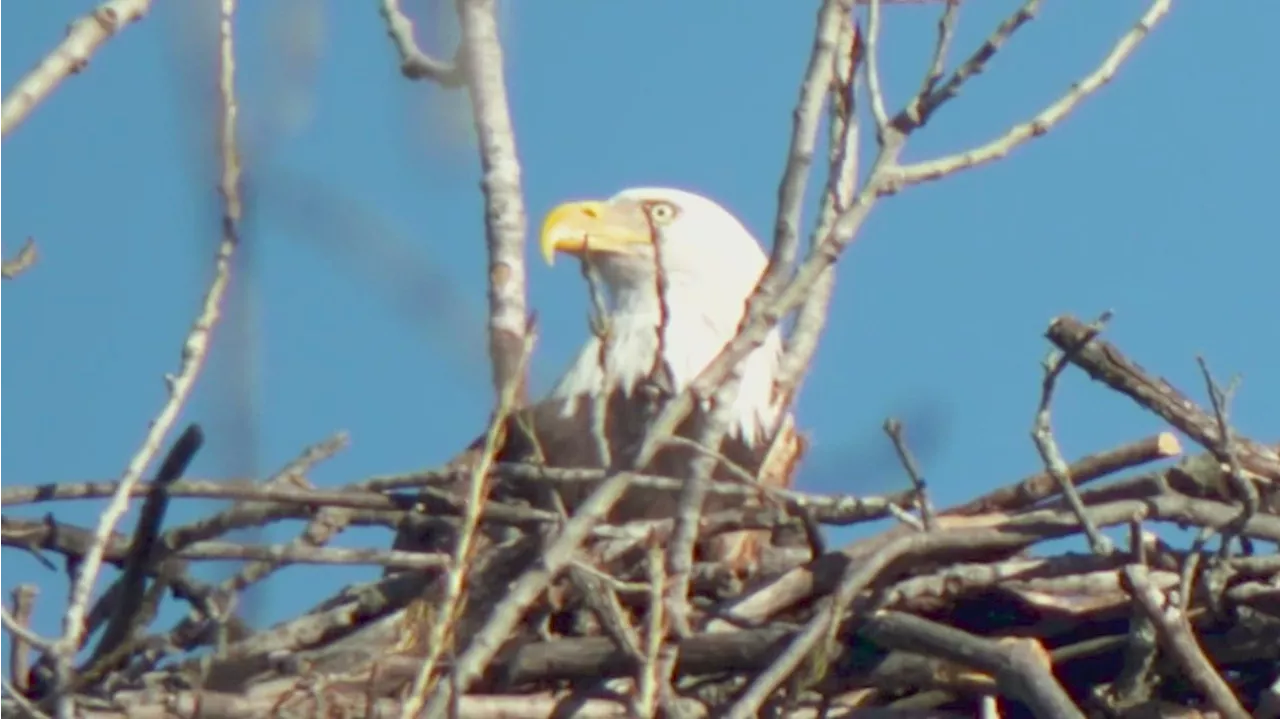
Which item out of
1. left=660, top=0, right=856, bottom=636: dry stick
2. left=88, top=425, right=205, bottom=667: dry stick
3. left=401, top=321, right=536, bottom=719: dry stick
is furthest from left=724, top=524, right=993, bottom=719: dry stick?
left=88, top=425, right=205, bottom=667: dry stick

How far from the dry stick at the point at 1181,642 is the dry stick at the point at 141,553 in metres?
1.49

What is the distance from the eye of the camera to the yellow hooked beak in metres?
6.18

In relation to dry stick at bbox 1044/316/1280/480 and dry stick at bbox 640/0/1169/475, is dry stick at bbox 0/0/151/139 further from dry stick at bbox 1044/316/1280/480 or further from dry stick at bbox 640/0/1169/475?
dry stick at bbox 1044/316/1280/480

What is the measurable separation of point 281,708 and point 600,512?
83 centimetres

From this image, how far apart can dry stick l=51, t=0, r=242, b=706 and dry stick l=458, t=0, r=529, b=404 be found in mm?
821

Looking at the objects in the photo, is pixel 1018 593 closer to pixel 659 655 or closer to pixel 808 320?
pixel 659 655

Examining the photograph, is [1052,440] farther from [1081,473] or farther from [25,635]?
[25,635]

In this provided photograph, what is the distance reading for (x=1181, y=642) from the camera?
376 cm

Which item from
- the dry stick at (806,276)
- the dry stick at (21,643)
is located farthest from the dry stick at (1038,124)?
the dry stick at (21,643)

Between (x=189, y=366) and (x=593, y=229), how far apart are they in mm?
2849

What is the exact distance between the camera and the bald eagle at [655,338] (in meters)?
5.53

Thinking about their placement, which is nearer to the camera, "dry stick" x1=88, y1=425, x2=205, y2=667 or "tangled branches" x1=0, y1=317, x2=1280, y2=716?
"tangled branches" x1=0, y1=317, x2=1280, y2=716

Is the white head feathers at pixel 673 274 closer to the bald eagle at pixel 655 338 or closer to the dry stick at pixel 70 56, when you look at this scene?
the bald eagle at pixel 655 338

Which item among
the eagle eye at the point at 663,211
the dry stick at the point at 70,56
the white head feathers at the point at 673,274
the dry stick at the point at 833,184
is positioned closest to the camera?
the dry stick at the point at 70,56
